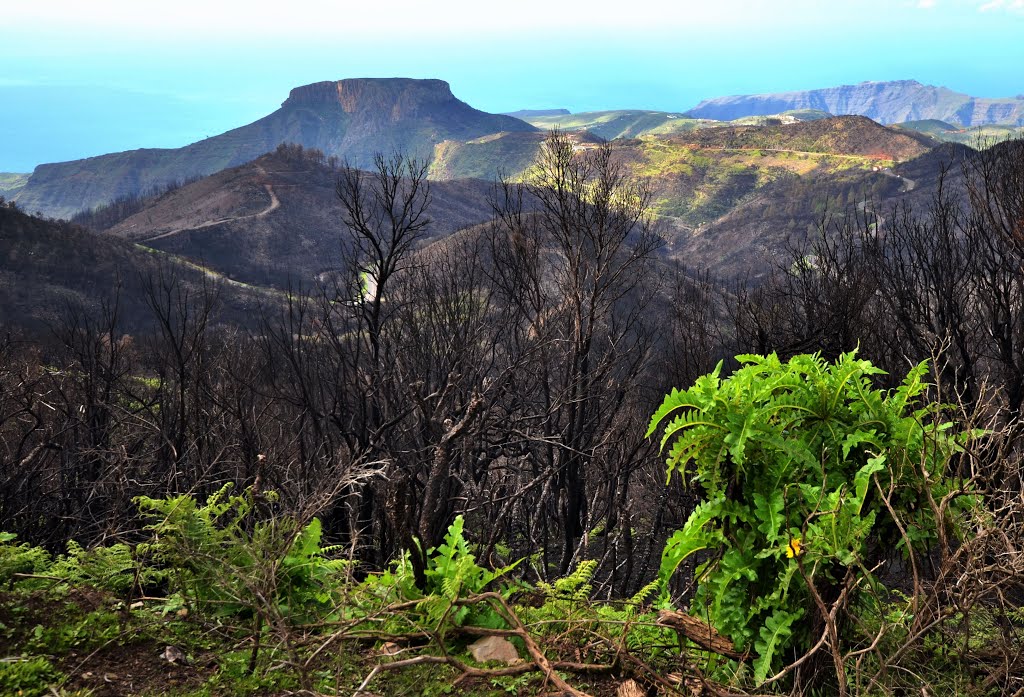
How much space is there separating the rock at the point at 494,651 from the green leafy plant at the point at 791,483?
1.04m

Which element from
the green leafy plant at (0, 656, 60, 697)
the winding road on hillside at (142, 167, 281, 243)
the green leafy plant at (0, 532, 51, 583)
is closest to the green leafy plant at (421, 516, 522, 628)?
the green leafy plant at (0, 656, 60, 697)

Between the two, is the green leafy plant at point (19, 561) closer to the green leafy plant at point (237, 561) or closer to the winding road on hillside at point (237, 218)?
the green leafy plant at point (237, 561)

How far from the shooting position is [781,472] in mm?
3182

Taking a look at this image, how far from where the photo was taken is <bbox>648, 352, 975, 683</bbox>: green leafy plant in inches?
121

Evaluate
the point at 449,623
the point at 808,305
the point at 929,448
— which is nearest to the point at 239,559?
the point at 449,623

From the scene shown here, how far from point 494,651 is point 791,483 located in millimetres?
1758

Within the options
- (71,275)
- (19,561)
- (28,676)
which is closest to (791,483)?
(28,676)

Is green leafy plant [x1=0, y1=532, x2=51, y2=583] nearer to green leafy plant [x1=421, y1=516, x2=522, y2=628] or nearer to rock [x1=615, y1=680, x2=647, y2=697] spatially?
green leafy plant [x1=421, y1=516, x2=522, y2=628]

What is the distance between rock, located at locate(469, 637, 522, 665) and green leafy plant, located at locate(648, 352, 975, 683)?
1.04 meters

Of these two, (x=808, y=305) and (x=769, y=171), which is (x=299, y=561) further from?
(x=769, y=171)

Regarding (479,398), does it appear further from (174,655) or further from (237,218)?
(237,218)

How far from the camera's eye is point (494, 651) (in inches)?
155

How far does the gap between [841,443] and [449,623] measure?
7.02 feet

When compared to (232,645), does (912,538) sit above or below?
above
